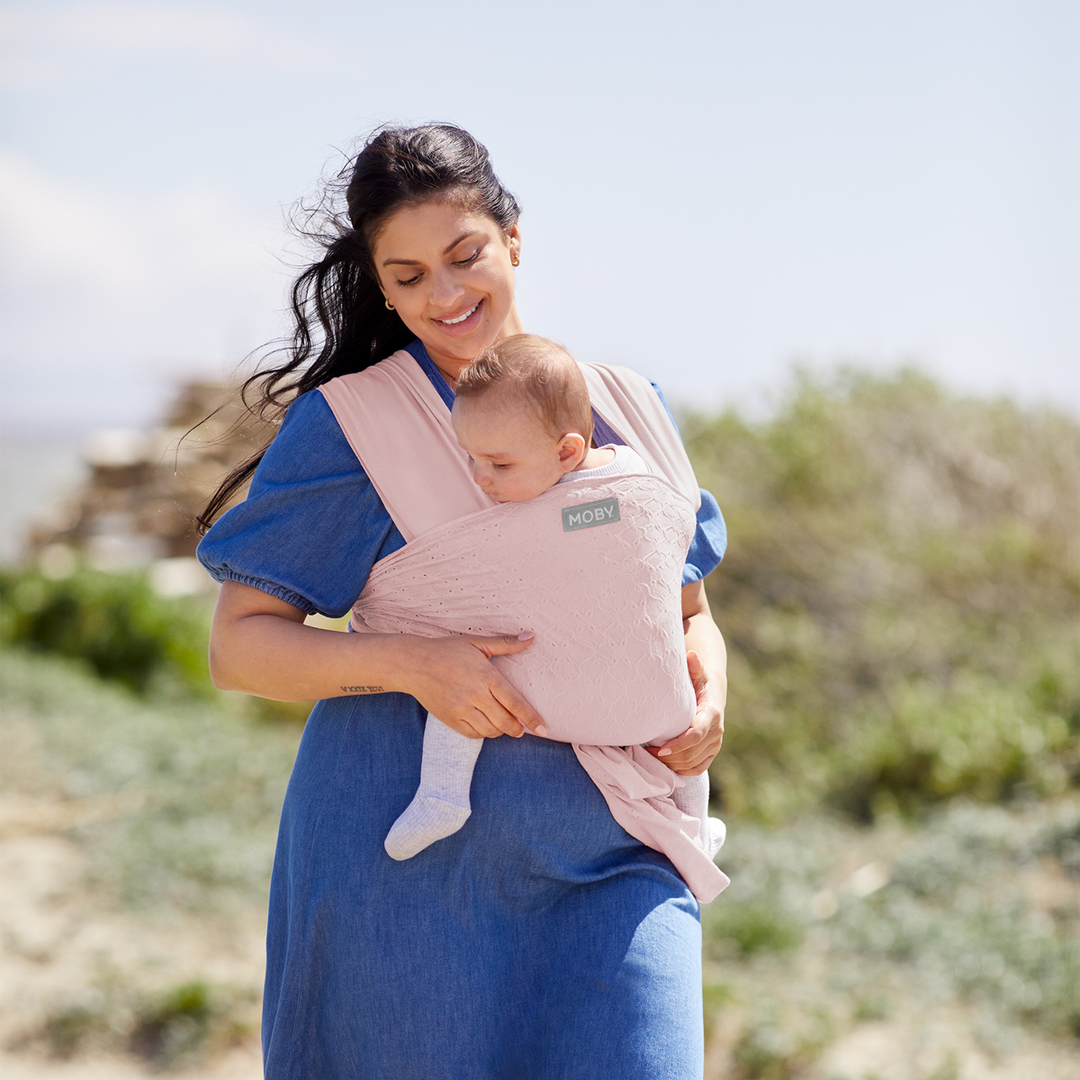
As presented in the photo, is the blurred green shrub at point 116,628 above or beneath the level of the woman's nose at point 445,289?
above

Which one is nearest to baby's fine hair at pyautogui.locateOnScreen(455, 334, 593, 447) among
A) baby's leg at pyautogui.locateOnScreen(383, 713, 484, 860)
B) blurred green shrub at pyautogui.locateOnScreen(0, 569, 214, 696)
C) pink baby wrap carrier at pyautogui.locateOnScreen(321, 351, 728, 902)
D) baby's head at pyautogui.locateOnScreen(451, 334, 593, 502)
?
baby's head at pyautogui.locateOnScreen(451, 334, 593, 502)

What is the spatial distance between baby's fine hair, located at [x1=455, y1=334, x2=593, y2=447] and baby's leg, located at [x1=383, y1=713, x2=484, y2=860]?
1.57 ft

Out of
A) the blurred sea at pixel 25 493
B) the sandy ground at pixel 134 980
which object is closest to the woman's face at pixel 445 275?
the sandy ground at pixel 134 980

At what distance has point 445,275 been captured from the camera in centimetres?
179

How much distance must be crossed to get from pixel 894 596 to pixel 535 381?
5072mm

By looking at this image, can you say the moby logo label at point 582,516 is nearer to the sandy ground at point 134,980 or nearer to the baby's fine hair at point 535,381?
the baby's fine hair at point 535,381

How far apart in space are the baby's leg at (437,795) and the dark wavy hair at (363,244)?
600 mm

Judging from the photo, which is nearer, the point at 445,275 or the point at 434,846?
the point at 434,846

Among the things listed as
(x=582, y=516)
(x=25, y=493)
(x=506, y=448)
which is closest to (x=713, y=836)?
(x=582, y=516)

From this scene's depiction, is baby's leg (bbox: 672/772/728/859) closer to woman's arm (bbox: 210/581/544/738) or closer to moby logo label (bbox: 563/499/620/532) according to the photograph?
woman's arm (bbox: 210/581/544/738)

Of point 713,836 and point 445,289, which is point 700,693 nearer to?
point 713,836

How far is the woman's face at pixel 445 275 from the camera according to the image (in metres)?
1.79

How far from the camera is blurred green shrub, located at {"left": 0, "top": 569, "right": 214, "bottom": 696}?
25.1 feet

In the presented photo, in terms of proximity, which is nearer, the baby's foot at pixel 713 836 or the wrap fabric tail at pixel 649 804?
the wrap fabric tail at pixel 649 804
